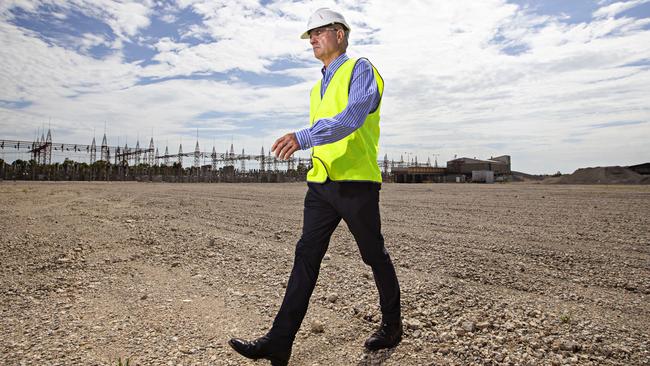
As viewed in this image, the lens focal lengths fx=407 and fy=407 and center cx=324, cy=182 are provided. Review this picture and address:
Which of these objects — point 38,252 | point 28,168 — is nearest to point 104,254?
point 38,252

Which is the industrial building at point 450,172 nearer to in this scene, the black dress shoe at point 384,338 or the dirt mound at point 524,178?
the dirt mound at point 524,178

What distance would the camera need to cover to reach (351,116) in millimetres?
2316

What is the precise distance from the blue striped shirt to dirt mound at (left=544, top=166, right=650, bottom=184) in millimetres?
47867

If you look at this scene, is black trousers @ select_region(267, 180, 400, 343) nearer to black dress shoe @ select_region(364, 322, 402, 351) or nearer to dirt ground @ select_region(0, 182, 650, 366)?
dirt ground @ select_region(0, 182, 650, 366)

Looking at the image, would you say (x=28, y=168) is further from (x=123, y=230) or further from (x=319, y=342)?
(x=319, y=342)

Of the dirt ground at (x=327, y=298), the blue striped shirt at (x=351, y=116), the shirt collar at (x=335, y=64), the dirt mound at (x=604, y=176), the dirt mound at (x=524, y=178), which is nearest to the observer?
the blue striped shirt at (x=351, y=116)

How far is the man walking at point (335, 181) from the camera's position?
2.50m

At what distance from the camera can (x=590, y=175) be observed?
1796 inches

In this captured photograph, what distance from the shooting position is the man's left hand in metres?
2.30

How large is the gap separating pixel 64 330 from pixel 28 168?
68395mm

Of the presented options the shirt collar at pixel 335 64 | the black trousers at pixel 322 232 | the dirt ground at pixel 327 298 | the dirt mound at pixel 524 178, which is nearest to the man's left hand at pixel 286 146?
the black trousers at pixel 322 232

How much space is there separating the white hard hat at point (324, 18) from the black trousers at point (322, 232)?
102cm

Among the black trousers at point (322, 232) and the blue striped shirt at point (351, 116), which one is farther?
the black trousers at point (322, 232)

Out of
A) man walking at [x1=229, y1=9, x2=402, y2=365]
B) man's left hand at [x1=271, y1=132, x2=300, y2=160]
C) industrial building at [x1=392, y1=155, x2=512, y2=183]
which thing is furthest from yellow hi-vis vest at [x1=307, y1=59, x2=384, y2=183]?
industrial building at [x1=392, y1=155, x2=512, y2=183]
